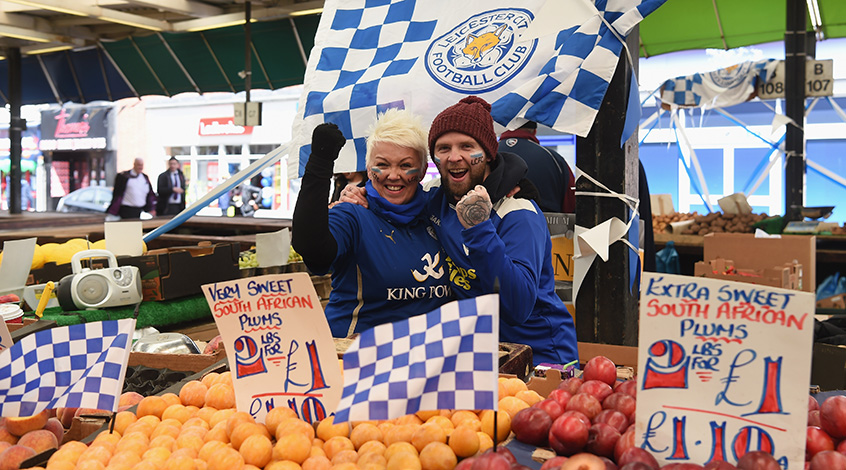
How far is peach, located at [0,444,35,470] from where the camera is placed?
4.11 ft

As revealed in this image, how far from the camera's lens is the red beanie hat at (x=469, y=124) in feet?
6.91

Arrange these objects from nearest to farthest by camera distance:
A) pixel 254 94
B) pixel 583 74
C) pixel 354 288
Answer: pixel 354 288 → pixel 583 74 → pixel 254 94

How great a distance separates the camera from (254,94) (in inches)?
665

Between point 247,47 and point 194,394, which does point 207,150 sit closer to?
point 247,47

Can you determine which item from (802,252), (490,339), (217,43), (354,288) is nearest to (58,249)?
(354,288)

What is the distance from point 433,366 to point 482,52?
6.91 feet

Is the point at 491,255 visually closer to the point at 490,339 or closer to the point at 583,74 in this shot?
the point at 490,339

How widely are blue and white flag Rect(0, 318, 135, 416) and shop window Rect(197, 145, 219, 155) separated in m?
17.5

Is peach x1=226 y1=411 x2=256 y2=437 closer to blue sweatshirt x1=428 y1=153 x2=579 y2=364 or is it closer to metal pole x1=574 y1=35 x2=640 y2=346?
blue sweatshirt x1=428 y1=153 x2=579 y2=364

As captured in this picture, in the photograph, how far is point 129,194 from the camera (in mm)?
10414

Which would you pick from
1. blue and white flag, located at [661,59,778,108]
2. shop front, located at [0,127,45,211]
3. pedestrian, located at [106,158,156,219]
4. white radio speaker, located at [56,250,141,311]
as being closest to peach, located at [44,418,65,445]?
white radio speaker, located at [56,250,141,311]

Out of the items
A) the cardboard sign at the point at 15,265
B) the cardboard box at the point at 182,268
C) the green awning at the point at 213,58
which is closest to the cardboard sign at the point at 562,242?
the cardboard box at the point at 182,268

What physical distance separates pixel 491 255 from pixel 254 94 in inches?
631

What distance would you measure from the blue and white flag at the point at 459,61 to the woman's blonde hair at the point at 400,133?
1.15ft
